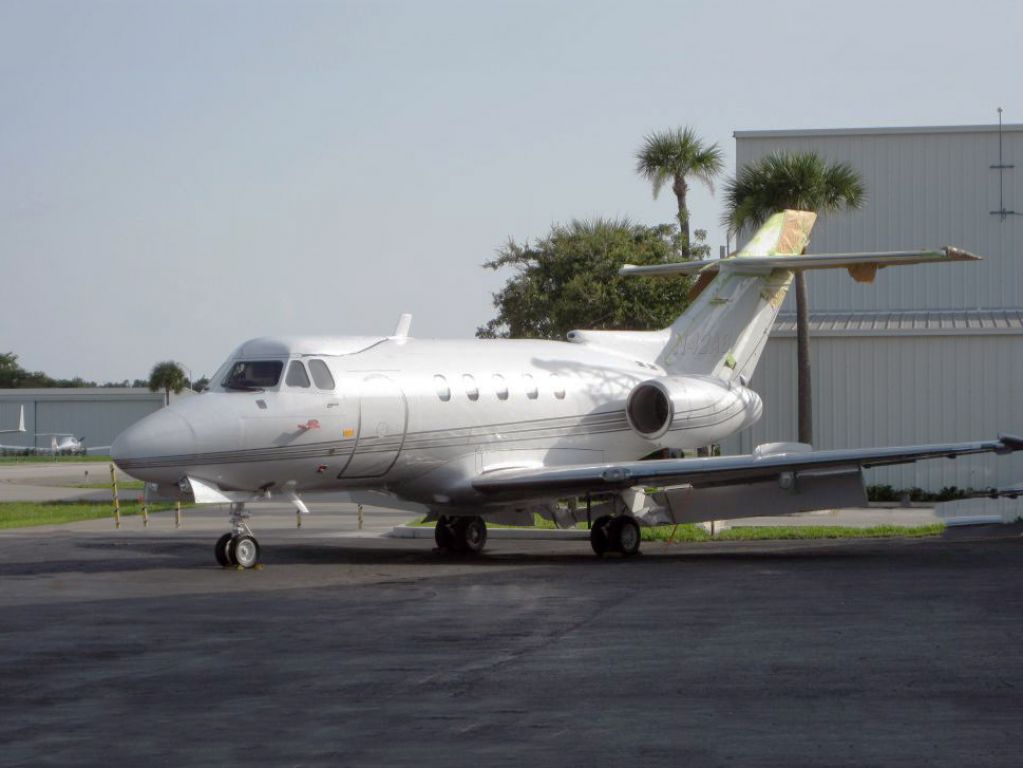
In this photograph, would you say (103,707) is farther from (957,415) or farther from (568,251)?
(568,251)

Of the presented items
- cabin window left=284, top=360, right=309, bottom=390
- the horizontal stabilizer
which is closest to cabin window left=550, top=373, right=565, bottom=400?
the horizontal stabilizer

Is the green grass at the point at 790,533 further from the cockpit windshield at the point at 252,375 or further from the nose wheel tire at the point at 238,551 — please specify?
the cockpit windshield at the point at 252,375

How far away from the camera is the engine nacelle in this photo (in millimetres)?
23469

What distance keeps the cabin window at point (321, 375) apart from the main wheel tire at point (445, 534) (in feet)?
13.0

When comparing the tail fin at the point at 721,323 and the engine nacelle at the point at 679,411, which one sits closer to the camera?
the engine nacelle at the point at 679,411

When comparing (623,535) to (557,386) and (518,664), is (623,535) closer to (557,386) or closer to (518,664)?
(557,386)

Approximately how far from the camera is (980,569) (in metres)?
18.7

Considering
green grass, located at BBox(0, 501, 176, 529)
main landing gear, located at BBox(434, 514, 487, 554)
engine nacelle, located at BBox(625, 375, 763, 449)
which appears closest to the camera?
main landing gear, located at BBox(434, 514, 487, 554)

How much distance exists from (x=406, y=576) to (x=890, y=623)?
737 centimetres

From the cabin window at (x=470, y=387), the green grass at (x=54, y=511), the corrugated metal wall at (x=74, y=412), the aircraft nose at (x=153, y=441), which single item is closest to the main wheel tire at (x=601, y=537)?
the cabin window at (x=470, y=387)

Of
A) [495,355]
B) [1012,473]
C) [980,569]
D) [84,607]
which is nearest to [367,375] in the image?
[495,355]

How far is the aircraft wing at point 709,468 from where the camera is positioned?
67.2ft

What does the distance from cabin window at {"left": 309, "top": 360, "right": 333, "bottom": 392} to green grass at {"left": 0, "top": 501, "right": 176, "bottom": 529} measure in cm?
1276

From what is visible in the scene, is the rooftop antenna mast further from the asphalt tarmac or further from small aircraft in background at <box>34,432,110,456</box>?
small aircraft in background at <box>34,432,110,456</box>
